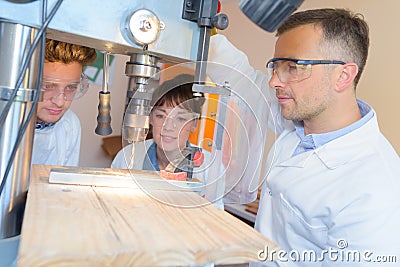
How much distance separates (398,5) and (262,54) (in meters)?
1.05

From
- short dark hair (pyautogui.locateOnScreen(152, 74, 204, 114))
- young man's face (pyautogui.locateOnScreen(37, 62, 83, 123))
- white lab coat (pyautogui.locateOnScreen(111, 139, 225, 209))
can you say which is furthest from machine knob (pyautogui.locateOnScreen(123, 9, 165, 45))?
young man's face (pyautogui.locateOnScreen(37, 62, 83, 123))

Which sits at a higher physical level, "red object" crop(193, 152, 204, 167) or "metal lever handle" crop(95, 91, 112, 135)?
"metal lever handle" crop(95, 91, 112, 135)

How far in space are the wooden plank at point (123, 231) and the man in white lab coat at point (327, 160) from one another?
1.57 ft

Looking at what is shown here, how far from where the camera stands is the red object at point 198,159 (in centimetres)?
70

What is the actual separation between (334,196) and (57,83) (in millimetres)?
837

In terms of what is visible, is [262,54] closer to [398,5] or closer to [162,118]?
[398,5]

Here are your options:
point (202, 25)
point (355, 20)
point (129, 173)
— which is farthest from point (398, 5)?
point (129, 173)

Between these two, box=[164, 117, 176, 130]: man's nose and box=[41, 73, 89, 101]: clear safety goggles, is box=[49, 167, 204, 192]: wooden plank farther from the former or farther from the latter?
box=[41, 73, 89, 101]: clear safety goggles

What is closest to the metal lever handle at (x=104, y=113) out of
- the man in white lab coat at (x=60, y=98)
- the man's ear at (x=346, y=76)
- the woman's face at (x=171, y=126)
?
the woman's face at (x=171, y=126)

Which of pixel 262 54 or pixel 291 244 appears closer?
pixel 291 244

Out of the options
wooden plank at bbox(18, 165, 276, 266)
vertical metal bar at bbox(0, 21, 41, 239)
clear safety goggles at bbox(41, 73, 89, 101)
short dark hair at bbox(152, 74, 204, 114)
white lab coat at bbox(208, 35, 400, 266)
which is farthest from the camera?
clear safety goggles at bbox(41, 73, 89, 101)

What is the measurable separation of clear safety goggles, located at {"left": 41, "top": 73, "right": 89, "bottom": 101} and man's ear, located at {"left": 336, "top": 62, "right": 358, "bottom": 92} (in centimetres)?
80

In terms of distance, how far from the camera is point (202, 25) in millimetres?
654

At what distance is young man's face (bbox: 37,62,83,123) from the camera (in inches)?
39.9
